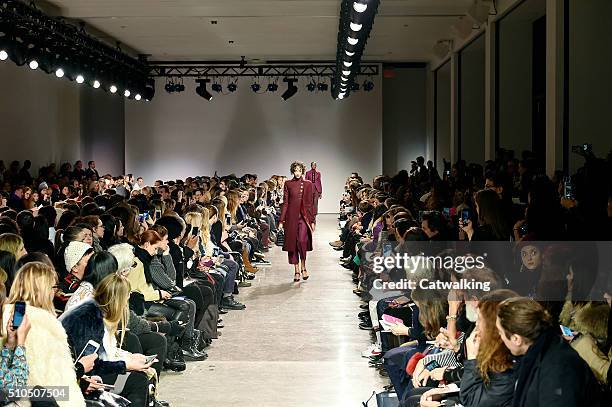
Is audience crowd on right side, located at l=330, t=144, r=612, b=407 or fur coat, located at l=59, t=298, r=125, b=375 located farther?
fur coat, located at l=59, t=298, r=125, b=375

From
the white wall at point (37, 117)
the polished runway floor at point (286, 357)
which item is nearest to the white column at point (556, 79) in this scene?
the polished runway floor at point (286, 357)

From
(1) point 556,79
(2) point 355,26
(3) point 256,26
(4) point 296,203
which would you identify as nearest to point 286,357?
(4) point 296,203

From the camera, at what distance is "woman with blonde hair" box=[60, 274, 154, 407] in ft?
14.8

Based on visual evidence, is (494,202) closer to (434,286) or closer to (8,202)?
(434,286)

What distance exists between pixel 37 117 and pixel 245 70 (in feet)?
21.7

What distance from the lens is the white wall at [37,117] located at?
16.6 metres

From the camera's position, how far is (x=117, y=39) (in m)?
18.8

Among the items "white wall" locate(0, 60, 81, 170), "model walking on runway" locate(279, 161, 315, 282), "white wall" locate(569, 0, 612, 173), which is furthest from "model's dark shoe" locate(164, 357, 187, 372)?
Result: "white wall" locate(0, 60, 81, 170)

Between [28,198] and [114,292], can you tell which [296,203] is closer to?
[28,198]

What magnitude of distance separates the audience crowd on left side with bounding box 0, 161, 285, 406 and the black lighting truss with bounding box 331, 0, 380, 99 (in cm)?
253

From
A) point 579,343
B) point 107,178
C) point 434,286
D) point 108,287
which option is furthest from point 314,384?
point 107,178

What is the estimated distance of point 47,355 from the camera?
3.85 metres

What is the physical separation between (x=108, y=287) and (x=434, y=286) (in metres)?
1.67

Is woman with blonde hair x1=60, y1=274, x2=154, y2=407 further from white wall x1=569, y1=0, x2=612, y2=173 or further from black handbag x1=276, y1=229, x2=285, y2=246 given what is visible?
black handbag x1=276, y1=229, x2=285, y2=246
